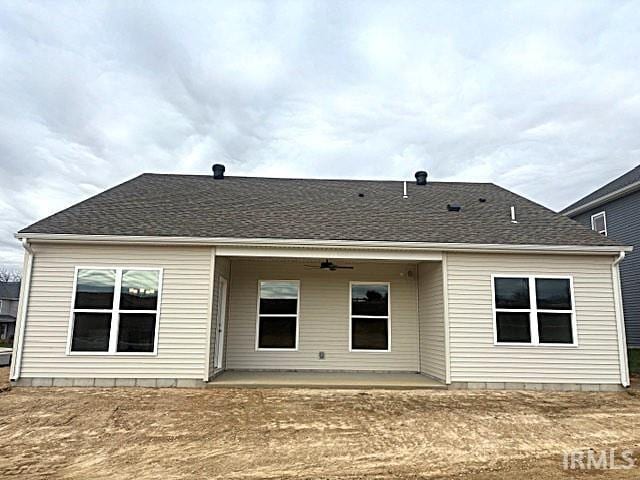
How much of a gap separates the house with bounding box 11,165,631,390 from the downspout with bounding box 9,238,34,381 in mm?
25

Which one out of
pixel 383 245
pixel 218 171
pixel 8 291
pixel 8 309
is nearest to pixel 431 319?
pixel 383 245

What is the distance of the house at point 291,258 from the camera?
8.20 metres

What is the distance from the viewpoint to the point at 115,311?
8.27 m

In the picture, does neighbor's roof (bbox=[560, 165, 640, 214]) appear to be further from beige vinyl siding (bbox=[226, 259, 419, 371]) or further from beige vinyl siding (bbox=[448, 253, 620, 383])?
beige vinyl siding (bbox=[226, 259, 419, 371])

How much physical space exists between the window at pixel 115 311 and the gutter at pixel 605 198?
13.9 meters

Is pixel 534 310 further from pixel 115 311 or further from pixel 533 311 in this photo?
pixel 115 311

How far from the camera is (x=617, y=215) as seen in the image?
1453cm

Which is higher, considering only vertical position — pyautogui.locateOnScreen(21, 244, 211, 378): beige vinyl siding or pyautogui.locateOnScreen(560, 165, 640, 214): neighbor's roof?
pyautogui.locateOnScreen(560, 165, 640, 214): neighbor's roof

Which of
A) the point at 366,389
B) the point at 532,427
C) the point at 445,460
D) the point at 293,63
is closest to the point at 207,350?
the point at 366,389

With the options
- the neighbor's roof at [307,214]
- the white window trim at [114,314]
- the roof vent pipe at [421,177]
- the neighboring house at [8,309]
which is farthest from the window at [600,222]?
the neighboring house at [8,309]

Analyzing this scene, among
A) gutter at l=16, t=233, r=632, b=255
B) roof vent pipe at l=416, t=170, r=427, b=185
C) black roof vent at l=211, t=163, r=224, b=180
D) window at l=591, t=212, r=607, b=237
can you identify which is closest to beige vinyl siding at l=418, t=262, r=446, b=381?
gutter at l=16, t=233, r=632, b=255

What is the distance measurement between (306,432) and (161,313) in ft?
13.2

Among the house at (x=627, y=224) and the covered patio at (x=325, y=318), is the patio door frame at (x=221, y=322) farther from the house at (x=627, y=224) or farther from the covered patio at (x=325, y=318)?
the house at (x=627, y=224)

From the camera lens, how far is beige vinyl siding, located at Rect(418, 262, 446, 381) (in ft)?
29.1
